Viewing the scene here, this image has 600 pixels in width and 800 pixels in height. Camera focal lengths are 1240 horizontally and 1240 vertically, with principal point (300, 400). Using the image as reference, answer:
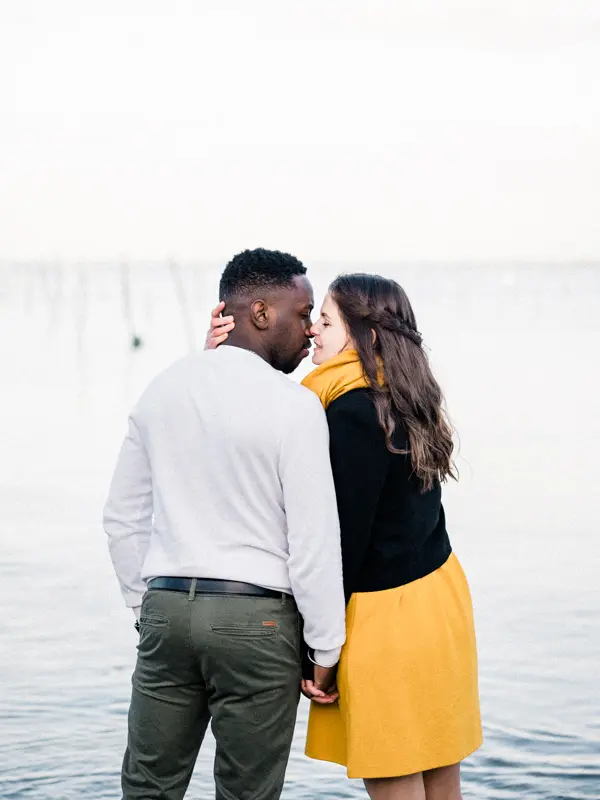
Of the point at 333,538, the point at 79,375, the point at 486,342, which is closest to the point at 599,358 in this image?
the point at 486,342

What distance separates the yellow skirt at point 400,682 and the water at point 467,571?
4.32ft

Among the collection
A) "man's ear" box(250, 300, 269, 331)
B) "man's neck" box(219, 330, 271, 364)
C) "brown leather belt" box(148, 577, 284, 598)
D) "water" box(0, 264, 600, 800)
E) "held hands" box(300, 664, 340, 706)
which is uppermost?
"man's ear" box(250, 300, 269, 331)

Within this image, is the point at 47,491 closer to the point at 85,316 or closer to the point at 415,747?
the point at 415,747

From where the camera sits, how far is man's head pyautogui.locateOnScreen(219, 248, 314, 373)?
7.75 feet

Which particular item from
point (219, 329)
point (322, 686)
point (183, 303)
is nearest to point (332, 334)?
point (219, 329)

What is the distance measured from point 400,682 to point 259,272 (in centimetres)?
82

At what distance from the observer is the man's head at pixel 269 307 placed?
2.36 meters

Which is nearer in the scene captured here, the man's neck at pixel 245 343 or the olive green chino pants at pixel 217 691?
the olive green chino pants at pixel 217 691

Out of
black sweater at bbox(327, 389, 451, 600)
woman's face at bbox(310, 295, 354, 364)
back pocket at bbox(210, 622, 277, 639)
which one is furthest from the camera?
woman's face at bbox(310, 295, 354, 364)

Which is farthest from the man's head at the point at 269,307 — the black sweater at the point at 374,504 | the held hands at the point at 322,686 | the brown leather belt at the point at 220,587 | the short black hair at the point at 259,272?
the held hands at the point at 322,686

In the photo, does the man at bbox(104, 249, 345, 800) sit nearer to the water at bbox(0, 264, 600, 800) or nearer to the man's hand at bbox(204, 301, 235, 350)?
the man's hand at bbox(204, 301, 235, 350)

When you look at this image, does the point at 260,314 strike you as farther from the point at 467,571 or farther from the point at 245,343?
the point at 467,571

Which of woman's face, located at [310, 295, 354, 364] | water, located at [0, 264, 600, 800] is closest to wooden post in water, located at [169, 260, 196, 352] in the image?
water, located at [0, 264, 600, 800]

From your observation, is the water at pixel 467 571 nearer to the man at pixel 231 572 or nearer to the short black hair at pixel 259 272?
the man at pixel 231 572
